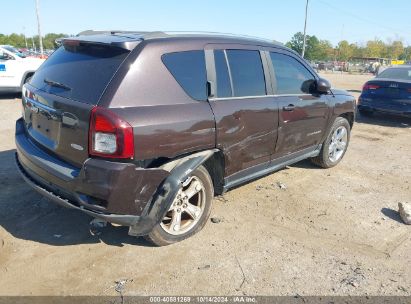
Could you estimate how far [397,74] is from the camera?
32.8 feet

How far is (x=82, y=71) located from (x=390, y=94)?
27.5 feet

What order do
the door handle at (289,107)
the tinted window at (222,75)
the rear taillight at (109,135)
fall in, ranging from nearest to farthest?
1. the rear taillight at (109,135)
2. the tinted window at (222,75)
3. the door handle at (289,107)

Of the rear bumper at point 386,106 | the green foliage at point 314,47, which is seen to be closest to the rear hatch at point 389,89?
the rear bumper at point 386,106

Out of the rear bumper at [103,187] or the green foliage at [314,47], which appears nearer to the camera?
the rear bumper at [103,187]

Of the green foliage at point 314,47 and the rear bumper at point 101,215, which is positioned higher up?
the green foliage at point 314,47

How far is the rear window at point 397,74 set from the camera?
9.73 meters

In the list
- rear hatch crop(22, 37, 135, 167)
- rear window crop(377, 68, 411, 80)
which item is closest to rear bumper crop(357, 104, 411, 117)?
rear window crop(377, 68, 411, 80)

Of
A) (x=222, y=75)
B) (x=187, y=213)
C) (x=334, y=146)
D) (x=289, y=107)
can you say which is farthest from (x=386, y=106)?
(x=187, y=213)

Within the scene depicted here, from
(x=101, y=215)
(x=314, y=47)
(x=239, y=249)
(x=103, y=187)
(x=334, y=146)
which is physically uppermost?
(x=314, y=47)

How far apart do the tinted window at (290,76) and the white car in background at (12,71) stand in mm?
8996

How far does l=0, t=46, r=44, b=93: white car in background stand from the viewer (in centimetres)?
1083

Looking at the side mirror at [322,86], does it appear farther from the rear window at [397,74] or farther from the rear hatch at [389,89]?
the rear window at [397,74]

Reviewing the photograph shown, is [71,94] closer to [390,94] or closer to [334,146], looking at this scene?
[334,146]

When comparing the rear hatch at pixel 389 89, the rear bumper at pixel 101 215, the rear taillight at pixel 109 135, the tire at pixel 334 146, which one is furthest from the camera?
the rear hatch at pixel 389 89
